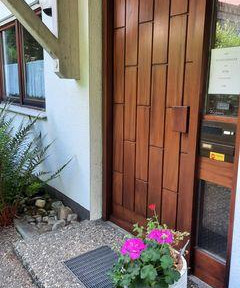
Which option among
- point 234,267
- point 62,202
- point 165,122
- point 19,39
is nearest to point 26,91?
point 19,39

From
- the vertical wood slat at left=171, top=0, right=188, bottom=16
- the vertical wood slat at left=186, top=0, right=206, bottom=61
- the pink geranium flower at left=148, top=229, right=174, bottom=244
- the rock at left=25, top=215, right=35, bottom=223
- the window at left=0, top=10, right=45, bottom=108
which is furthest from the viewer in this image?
the window at left=0, top=10, right=45, bottom=108

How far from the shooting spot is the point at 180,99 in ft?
6.25

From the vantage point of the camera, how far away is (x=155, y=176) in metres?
2.17

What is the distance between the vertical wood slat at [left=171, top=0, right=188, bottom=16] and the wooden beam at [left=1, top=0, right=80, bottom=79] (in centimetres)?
92

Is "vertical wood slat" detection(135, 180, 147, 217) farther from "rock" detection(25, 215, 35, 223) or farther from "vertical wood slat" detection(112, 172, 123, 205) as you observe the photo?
"rock" detection(25, 215, 35, 223)

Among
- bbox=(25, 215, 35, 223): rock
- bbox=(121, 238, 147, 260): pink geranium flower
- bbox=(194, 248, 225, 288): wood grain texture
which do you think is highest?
bbox=(121, 238, 147, 260): pink geranium flower

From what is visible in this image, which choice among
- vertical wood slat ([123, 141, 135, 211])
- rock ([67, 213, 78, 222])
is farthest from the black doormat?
rock ([67, 213, 78, 222])

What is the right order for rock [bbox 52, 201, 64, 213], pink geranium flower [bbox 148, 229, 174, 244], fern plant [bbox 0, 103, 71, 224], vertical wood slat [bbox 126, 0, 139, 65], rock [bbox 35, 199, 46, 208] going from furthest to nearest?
rock [bbox 35, 199, 46, 208] → rock [bbox 52, 201, 64, 213] → fern plant [bbox 0, 103, 71, 224] → vertical wood slat [bbox 126, 0, 139, 65] → pink geranium flower [bbox 148, 229, 174, 244]

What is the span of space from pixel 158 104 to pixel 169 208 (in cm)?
71

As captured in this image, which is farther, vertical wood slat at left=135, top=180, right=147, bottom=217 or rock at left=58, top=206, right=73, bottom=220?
rock at left=58, top=206, right=73, bottom=220

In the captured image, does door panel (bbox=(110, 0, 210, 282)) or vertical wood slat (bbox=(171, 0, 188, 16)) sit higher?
vertical wood slat (bbox=(171, 0, 188, 16))

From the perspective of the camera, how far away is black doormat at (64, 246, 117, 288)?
186cm

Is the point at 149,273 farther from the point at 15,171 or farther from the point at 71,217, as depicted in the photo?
the point at 15,171

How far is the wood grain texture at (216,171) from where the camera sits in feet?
5.45
